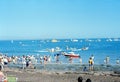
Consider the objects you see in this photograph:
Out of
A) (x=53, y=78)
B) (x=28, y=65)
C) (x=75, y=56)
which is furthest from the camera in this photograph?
(x=75, y=56)

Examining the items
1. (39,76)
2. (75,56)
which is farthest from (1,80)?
(75,56)

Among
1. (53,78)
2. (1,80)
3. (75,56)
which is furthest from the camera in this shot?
(75,56)

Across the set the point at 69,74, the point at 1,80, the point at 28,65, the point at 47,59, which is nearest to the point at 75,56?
the point at 47,59

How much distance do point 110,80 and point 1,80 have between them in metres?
12.8

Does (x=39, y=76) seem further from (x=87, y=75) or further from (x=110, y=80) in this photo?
(x=110, y=80)

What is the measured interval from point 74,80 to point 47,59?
2191cm

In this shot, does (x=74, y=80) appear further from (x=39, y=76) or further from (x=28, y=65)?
(x=28, y=65)

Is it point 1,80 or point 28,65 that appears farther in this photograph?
point 28,65

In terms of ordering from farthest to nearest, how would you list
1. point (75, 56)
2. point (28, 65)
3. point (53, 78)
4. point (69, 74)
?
1. point (75, 56)
2. point (28, 65)
3. point (69, 74)
4. point (53, 78)

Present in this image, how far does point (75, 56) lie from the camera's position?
5969 centimetres

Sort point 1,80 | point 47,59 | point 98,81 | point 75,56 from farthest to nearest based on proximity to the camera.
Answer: point 75,56, point 47,59, point 98,81, point 1,80

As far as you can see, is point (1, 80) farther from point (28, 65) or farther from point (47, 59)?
point (47, 59)

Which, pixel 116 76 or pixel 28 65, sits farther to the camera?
pixel 28 65

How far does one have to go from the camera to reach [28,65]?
141 feet
